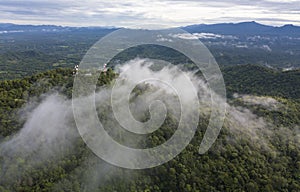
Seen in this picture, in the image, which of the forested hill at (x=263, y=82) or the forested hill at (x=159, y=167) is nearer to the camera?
the forested hill at (x=159, y=167)

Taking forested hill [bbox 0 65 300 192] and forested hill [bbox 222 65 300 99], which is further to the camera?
forested hill [bbox 222 65 300 99]

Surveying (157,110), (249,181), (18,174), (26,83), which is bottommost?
(249,181)

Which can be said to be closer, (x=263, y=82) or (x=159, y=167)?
(x=159, y=167)

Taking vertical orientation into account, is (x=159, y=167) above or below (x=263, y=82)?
above

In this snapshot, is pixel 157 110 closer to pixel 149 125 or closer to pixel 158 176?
pixel 149 125

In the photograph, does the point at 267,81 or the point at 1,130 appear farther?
the point at 267,81

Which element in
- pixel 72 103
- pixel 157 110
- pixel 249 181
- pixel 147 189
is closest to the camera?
pixel 147 189

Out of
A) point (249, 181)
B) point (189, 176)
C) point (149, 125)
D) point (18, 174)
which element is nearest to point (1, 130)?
point (18, 174)

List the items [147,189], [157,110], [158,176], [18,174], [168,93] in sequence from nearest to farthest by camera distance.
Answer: [18,174] → [147,189] → [158,176] → [157,110] → [168,93]
